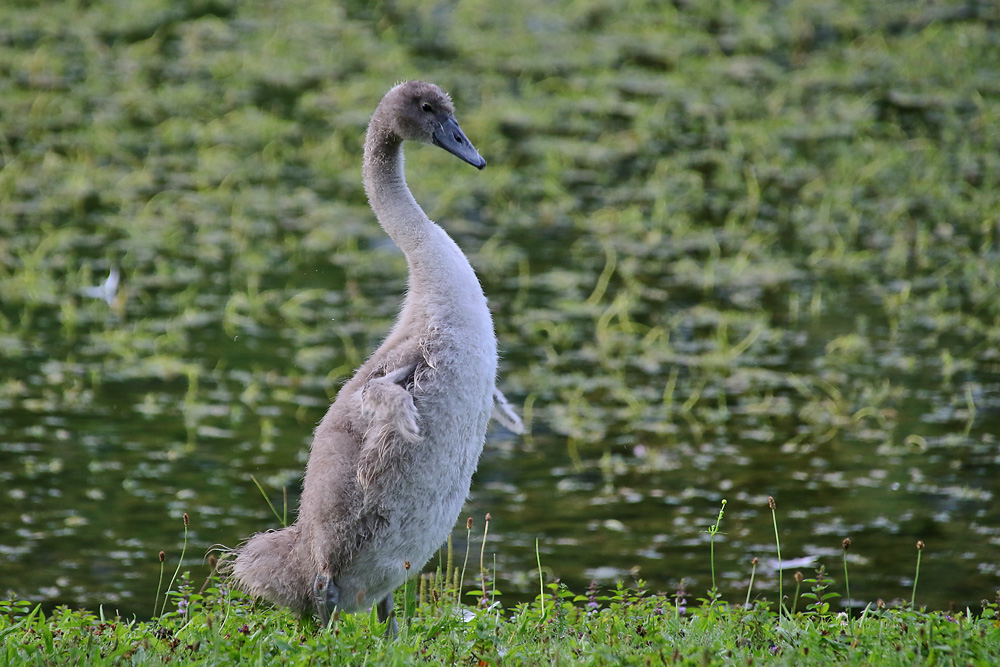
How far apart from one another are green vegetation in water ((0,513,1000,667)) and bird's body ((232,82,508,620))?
0.20m

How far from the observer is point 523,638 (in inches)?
202

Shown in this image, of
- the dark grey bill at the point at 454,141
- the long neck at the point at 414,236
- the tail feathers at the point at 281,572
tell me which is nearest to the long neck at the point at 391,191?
the long neck at the point at 414,236

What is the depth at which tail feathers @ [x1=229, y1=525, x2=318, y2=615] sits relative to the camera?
5441 mm

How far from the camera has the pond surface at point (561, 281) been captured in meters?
8.24

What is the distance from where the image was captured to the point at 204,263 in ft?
39.0

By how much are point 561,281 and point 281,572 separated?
259 inches

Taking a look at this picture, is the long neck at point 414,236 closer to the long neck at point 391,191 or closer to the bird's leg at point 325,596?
the long neck at point 391,191

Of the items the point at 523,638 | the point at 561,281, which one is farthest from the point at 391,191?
the point at 561,281

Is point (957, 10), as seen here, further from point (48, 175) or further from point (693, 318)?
point (48, 175)

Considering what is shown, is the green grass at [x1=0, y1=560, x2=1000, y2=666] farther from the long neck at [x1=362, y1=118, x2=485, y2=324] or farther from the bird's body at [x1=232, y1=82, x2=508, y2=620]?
the long neck at [x1=362, y1=118, x2=485, y2=324]

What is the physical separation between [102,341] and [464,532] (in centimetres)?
375

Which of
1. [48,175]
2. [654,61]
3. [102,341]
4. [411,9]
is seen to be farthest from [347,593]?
[411,9]

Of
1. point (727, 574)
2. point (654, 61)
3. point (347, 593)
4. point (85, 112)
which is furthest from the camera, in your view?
point (654, 61)

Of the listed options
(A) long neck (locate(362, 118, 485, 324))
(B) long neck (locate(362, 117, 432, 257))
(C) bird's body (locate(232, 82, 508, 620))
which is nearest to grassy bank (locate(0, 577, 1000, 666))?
(C) bird's body (locate(232, 82, 508, 620))
